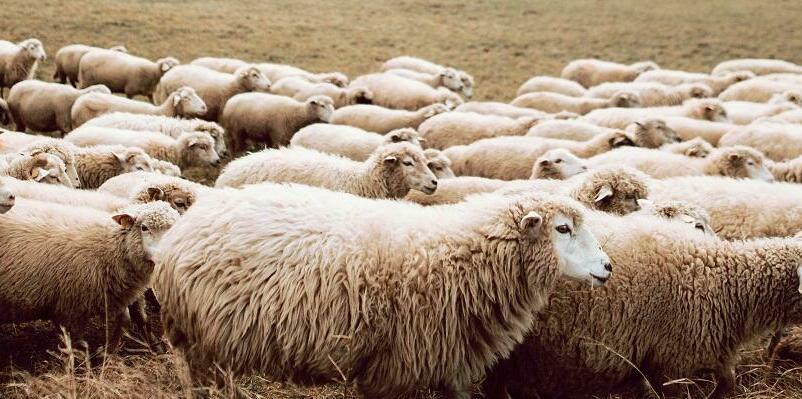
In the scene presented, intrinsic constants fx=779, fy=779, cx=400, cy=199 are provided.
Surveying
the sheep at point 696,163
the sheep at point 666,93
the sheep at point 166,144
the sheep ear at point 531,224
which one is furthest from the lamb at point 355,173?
the sheep at point 666,93

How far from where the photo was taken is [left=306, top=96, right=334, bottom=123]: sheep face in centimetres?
1175

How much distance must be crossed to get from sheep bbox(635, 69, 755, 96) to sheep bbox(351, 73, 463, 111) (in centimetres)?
505

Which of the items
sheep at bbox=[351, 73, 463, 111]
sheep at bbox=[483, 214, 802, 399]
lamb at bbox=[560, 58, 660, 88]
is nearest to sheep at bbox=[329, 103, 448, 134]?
sheep at bbox=[351, 73, 463, 111]

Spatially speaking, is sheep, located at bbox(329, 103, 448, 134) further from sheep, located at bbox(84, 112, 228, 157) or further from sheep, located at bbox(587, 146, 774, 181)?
sheep, located at bbox(587, 146, 774, 181)

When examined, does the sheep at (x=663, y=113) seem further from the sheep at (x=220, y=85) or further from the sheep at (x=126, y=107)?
the sheep at (x=126, y=107)

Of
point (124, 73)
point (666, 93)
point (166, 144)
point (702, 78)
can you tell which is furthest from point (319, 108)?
point (702, 78)

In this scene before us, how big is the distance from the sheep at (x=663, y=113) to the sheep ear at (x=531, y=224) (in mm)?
7112

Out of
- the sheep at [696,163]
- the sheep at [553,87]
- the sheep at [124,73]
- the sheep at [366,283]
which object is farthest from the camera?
the sheep at [553,87]

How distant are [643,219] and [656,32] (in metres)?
26.9

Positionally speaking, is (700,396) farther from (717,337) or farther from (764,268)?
(764,268)

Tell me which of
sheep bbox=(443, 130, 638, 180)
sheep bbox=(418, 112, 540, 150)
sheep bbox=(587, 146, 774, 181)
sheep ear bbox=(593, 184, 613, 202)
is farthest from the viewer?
sheep bbox=(418, 112, 540, 150)

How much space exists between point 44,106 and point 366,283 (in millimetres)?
9874

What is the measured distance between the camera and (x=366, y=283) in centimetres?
417

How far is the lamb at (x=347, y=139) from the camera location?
955cm
